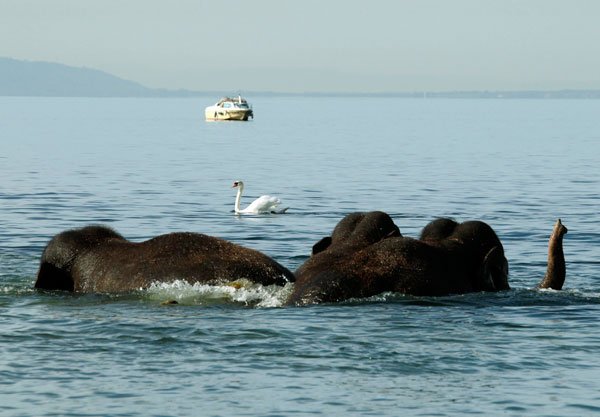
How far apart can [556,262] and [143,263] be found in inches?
254

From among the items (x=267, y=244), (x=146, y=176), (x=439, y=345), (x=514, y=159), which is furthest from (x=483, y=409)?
(x=514, y=159)

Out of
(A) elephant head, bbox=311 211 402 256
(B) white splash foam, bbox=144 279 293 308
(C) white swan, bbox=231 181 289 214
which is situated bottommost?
(C) white swan, bbox=231 181 289 214

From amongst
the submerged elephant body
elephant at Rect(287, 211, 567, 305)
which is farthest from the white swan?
the submerged elephant body

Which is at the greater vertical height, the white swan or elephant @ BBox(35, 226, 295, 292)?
elephant @ BBox(35, 226, 295, 292)

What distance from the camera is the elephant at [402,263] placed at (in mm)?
16219

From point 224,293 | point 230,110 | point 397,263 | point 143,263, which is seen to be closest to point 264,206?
point 143,263

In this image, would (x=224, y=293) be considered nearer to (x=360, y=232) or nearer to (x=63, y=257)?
(x=360, y=232)

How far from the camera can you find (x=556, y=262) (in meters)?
17.9

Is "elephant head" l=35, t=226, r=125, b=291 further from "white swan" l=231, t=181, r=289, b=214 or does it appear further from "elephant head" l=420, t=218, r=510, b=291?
"white swan" l=231, t=181, r=289, b=214

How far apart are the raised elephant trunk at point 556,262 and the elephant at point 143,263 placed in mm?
4099

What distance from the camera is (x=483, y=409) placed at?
37.8 ft

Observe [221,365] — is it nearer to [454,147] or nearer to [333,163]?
[333,163]

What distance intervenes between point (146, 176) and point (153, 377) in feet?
124

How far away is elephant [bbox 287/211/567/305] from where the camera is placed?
16.2 meters
